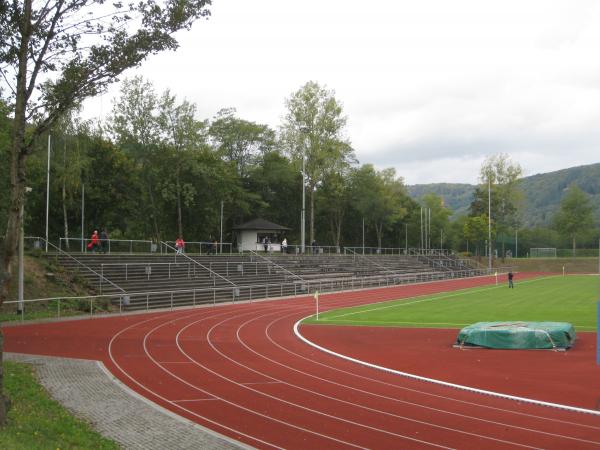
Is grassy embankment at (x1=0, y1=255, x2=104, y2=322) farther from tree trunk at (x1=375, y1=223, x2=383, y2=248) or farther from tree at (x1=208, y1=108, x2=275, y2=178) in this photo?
tree trunk at (x1=375, y1=223, x2=383, y2=248)

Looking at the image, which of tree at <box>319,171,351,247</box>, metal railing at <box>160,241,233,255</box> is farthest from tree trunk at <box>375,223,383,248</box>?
metal railing at <box>160,241,233,255</box>

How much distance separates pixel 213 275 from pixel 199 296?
530cm

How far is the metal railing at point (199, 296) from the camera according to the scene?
26.9m

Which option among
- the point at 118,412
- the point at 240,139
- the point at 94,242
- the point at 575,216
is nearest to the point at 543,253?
the point at 575,216

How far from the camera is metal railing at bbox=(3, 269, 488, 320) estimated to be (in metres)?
26.9

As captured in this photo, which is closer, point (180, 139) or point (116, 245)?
point (116, 245)

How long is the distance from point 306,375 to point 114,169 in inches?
1566

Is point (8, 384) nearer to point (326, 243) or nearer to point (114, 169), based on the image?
point (114, 169)

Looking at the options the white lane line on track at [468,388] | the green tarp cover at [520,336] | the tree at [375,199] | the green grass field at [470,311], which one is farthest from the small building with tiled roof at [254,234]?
the white lane line on track at [468,388]

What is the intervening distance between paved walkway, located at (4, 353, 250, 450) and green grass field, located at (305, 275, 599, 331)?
1299cm

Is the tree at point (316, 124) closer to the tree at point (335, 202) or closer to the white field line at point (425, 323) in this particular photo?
the tree at point (335, 202)

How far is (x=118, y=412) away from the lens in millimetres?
10602

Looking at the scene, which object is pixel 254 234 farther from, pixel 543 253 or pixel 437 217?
pixel 437 217

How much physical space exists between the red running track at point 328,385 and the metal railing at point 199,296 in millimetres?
3489
